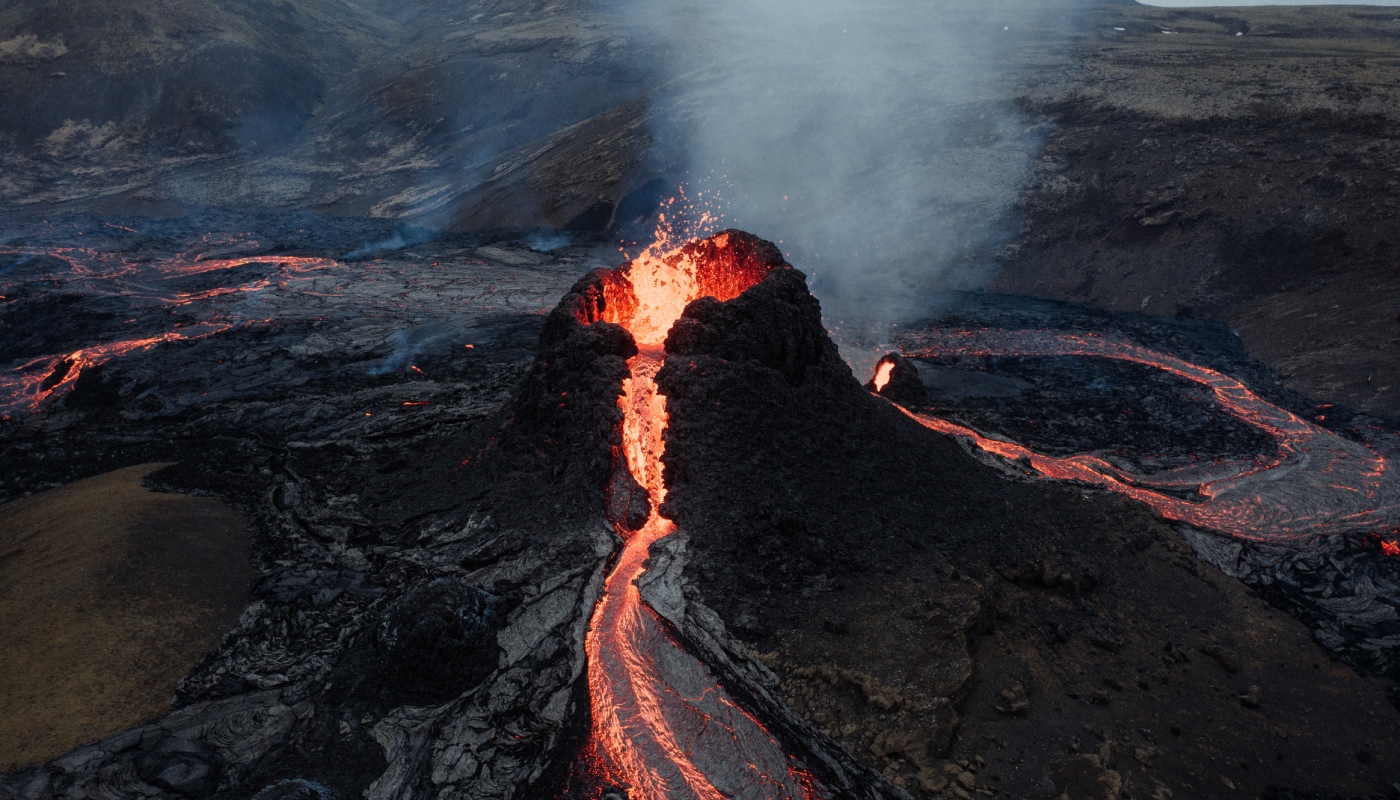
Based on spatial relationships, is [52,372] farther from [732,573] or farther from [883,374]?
[883,374]

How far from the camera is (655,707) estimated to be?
24.2ft

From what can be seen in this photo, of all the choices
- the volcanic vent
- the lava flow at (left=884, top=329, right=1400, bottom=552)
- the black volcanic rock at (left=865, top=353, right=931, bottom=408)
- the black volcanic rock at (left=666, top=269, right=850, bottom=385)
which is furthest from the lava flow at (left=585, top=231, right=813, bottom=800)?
the black volcanic rock at (left=865, top=353, right=931, bottom=408)

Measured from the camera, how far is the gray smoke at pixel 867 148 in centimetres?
3156

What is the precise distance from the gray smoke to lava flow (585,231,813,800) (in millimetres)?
18173

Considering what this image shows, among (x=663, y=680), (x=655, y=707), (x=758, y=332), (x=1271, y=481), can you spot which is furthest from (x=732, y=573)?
(x=1271, y=481)

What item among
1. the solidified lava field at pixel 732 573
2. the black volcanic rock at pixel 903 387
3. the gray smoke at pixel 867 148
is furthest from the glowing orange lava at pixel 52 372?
the gray smoke at pixel 867 148

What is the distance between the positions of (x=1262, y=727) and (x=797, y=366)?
7.30m

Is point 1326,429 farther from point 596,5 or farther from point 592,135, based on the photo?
point 596,5

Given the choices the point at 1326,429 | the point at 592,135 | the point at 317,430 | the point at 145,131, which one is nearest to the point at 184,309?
the point at 317,430

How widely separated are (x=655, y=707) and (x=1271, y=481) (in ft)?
46.9

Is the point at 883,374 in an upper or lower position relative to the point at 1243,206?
lower

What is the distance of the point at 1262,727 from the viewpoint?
303 inches

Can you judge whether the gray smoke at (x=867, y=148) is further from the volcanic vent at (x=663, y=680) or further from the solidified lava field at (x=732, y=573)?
the volcanic vent at (x=663, y=680)

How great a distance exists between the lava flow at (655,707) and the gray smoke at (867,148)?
18.2 metres
